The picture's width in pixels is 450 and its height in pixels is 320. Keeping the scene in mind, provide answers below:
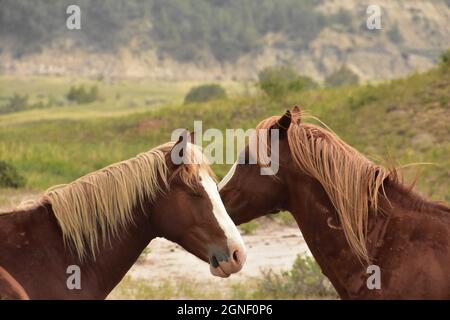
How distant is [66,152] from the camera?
72.2ft

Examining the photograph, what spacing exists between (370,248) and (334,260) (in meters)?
0.23

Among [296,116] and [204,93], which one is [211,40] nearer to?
[204,93]

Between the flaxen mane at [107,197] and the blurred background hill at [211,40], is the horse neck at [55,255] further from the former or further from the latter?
the blurred background hill at [211,40]

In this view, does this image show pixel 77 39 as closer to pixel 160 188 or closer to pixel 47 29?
pixel 47 29

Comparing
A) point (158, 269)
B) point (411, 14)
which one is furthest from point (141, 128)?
point (411, 14)

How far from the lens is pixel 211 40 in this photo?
77312 millimetres

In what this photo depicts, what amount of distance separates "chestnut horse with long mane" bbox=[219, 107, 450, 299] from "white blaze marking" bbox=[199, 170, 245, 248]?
16.8 inches

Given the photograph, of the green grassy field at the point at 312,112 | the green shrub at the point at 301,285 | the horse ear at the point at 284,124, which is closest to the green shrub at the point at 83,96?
the green grassy field at the point at 312,112

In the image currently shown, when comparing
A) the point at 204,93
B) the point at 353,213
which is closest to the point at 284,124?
the point at 353,213

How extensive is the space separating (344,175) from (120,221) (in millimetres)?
1321

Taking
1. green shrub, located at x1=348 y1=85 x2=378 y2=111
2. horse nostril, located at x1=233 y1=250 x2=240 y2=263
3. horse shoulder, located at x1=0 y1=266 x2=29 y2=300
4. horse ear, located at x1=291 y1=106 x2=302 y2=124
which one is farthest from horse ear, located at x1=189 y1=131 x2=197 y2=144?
green shrub, located at x1=348 y1=85 x2=378 y2=111

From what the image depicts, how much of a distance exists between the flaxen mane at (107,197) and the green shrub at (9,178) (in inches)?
461

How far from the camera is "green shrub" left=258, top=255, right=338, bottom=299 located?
39.3 ft
